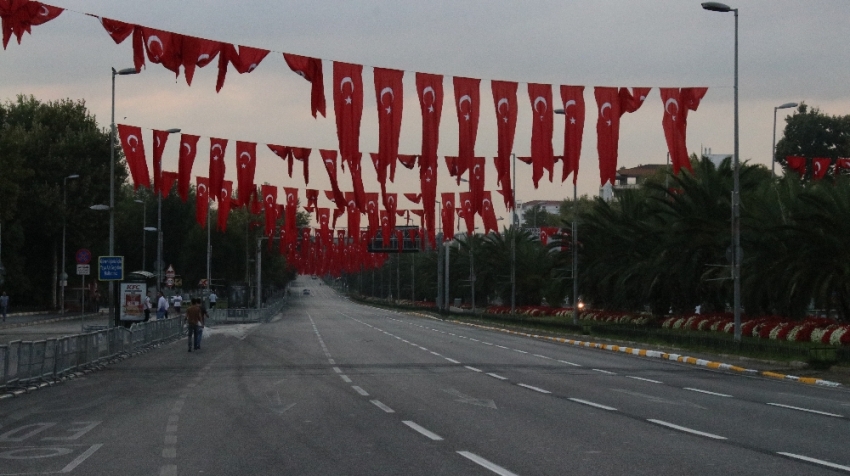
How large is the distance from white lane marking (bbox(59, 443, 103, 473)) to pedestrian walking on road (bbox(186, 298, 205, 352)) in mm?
23222

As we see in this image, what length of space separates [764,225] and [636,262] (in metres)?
14.2

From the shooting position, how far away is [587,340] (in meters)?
48.1

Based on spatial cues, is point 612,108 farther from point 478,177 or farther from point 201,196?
point 201,196

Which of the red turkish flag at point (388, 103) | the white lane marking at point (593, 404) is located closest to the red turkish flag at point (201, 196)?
the red turkish flag at point (388, 103)

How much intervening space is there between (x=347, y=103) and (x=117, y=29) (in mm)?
7184

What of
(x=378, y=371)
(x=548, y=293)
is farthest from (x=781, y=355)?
(x=548, y=293)

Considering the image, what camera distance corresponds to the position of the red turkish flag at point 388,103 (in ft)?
96.7

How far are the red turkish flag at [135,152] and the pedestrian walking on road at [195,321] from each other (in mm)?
4483

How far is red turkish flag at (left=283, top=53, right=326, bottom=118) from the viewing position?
27.0 metres

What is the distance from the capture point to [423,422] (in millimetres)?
16266

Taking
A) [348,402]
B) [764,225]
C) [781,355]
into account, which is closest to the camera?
[348,402]

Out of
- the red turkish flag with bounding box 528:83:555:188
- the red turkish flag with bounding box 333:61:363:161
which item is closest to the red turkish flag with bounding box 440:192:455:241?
the red turkish flag with bounding box 528:83:555:188

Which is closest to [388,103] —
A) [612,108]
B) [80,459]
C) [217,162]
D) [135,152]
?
[612,108]

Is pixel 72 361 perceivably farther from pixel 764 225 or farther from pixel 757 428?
pixel 764 225
